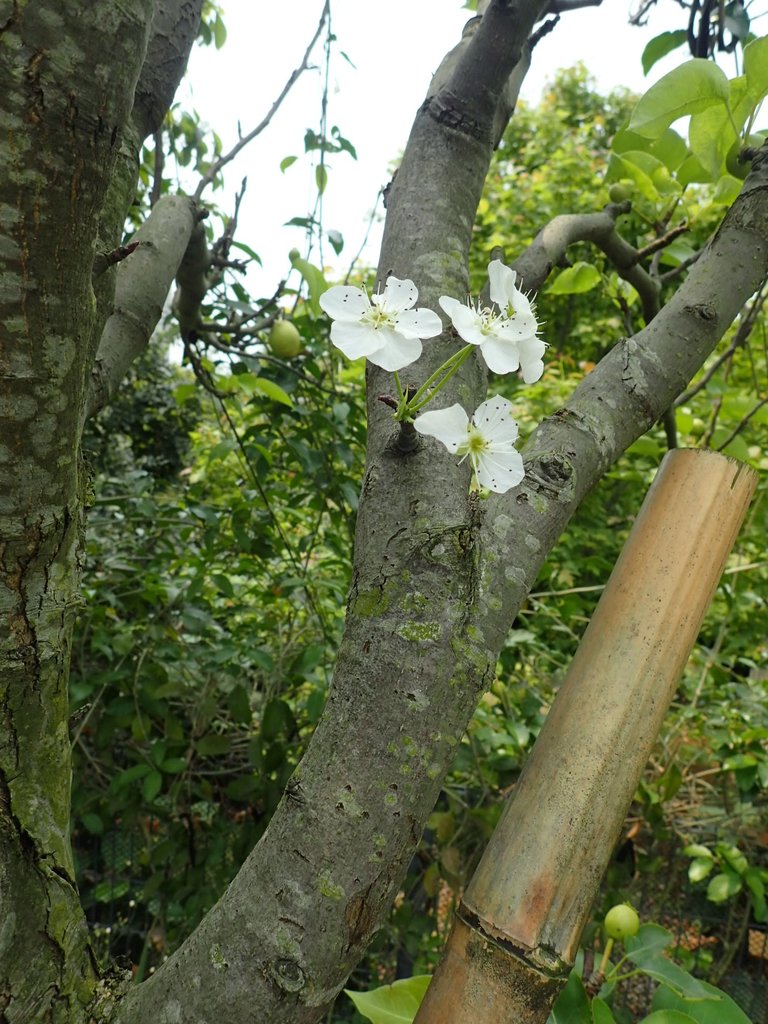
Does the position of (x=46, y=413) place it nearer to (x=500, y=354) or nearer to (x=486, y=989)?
(x=500, y=354)

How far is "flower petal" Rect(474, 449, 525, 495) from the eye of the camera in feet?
1.93

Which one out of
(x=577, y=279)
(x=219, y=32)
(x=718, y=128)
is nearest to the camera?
(x=718, y=128)

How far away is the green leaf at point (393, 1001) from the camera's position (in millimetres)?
692

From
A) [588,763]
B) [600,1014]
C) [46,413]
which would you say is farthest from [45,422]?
[600,1014]

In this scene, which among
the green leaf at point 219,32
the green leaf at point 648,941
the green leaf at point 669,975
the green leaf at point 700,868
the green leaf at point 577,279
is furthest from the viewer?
the green leaf at point 219,32

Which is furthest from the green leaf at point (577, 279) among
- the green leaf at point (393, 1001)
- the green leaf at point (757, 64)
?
the green leaf at point (393, 1001)

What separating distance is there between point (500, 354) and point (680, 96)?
1.75 ft

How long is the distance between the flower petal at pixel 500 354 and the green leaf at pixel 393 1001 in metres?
0.58

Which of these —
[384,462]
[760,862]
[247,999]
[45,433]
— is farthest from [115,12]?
[760,862]

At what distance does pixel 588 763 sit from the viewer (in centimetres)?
64

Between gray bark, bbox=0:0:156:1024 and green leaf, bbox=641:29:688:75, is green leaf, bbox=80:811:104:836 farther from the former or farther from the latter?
green leaf, bbox=641:29:688:75

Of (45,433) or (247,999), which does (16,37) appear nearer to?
(45,433)

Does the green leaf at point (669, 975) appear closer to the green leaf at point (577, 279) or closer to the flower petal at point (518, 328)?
the flower petal at point (518, 328)

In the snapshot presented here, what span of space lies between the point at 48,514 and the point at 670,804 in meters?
2.00
